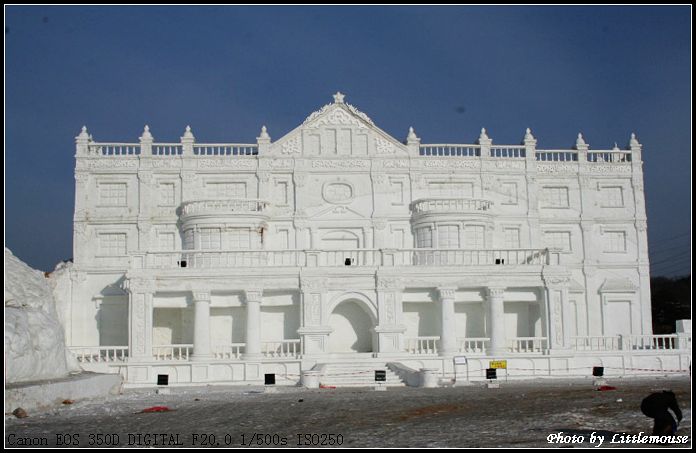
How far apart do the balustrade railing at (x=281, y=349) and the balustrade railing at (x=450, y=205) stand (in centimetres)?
1183

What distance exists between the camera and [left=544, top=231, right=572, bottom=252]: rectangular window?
49969 mm

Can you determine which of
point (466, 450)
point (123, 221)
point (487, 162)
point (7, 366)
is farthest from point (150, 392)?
point (487, 162)

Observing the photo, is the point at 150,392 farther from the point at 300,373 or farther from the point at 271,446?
the point at 271,446

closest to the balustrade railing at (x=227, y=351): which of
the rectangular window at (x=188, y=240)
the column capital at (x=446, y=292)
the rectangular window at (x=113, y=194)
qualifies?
the rectangular window at (x=188, y=240)

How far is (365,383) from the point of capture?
34656 millimetres

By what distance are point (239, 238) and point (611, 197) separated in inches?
910

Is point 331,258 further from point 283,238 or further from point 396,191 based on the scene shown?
point 396,191

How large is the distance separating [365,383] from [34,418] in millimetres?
15614

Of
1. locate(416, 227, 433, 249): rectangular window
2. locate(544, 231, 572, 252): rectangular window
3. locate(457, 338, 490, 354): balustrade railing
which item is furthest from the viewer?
locate(544, 231, 572, 252): rectangular window

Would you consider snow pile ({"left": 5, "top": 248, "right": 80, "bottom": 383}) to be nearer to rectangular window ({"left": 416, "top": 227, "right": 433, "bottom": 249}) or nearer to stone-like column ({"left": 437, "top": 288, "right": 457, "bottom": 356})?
stone-like column ({"left": 437, "top": 288, "right": 457, "bottom": 356})

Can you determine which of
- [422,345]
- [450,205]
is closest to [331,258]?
[450,205]

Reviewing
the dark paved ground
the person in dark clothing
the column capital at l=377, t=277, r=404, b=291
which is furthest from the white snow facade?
the person in dark clothing

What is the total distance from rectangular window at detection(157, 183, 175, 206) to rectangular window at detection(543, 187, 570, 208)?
2253 cm

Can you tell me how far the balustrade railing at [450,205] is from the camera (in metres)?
46.6
